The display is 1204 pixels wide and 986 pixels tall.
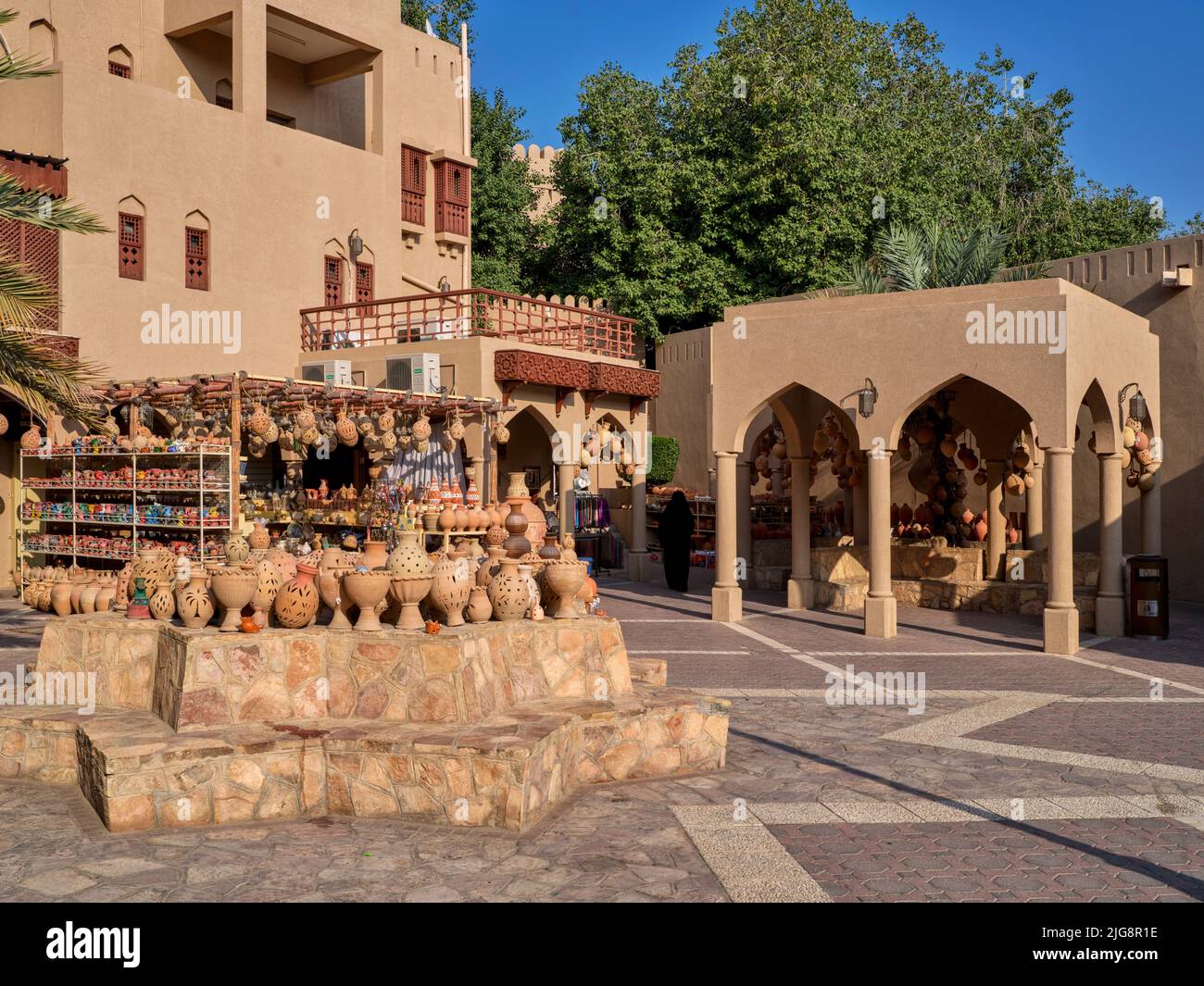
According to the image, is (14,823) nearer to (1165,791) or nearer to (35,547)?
(1165,791)

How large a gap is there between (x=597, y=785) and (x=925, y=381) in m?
9.03

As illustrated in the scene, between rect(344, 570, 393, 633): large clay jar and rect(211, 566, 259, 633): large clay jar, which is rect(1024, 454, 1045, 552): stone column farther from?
rect(211, 566, 259, 633): large clay jar

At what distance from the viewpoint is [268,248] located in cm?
2259

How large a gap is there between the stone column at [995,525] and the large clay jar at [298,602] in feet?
44.5

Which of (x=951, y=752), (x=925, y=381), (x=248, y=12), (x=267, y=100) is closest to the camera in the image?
(x=951, y=752)

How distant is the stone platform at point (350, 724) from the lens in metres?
6.87

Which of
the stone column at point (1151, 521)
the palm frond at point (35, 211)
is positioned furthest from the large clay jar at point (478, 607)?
the stone column at point (1151, 521)

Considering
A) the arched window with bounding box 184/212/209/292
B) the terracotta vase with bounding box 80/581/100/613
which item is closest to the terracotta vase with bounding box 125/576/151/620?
the terracotta vase with bounding box 80/581/100/613

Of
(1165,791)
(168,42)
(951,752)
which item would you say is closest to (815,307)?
(951,752)

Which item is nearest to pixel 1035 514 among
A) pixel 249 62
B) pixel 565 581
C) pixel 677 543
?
pixel 677 543

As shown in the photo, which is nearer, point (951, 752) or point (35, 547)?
point (951, 752)

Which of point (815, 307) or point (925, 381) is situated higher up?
point (815, 307)

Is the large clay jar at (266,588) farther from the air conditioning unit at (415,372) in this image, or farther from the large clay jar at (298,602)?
the air conditioning unit at (415,372)

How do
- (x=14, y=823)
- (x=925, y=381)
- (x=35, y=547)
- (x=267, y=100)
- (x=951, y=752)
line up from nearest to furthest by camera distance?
1. (x=14, y=823)
2. (x=951, y=752)
3. (x=925, y=381)
4. (x=35, y=547)
5. (x=267, y=100)
